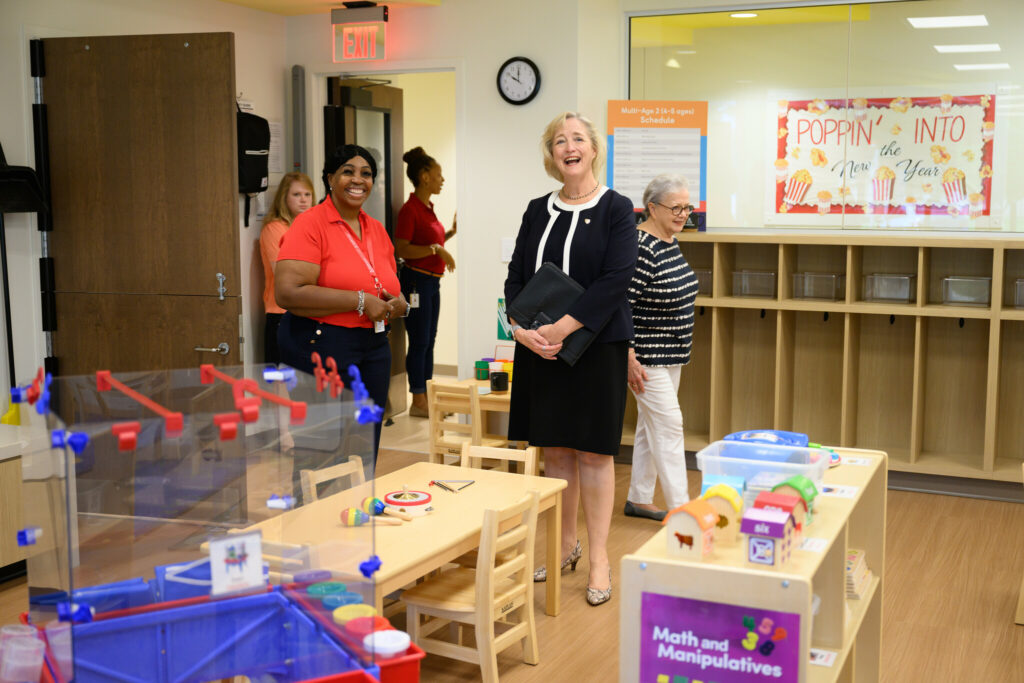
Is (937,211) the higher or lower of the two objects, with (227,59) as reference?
lower

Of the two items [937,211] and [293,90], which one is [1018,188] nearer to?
[937,211]

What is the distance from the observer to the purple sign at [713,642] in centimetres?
192

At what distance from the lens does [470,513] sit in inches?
132

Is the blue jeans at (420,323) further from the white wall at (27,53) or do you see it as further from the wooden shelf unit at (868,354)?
the white wall at (27,53)

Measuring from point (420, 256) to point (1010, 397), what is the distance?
381 cm

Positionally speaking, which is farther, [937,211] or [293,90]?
[293,90]

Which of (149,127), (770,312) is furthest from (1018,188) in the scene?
(149,127)

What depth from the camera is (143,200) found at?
5305 millimetres

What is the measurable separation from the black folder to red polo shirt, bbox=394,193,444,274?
3310 mm

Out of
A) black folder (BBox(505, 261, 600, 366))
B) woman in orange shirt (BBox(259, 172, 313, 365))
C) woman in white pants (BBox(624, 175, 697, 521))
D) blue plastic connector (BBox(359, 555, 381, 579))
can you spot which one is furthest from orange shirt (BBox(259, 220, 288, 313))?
blue plastic connector (BBox(359, 555, 381, 579))

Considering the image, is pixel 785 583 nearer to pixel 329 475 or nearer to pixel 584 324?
pixel 329 475

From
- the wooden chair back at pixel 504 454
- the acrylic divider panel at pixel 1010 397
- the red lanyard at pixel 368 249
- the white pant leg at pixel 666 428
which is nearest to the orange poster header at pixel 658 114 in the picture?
the white pant leg at pixel 666 428

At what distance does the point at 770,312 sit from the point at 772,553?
14.6 ft

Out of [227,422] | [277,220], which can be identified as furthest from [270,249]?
[227,422]
